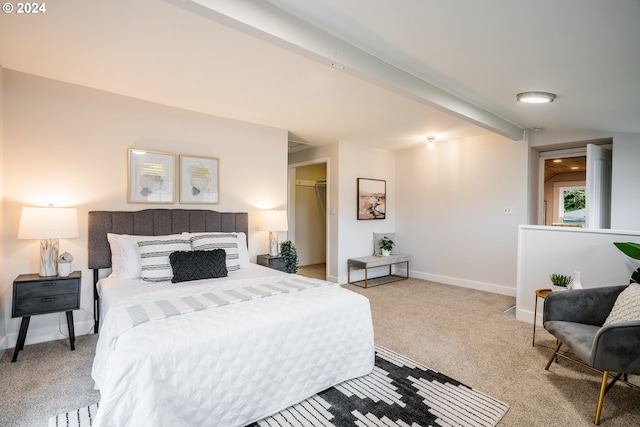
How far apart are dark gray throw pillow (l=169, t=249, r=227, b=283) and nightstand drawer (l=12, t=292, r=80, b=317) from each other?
2.85ft

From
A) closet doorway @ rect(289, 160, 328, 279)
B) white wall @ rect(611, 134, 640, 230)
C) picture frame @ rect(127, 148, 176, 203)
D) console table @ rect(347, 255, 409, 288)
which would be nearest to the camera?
picture frame @ rect(127, 148, 176, 203)

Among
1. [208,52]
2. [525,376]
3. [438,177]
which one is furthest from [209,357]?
[438,177]

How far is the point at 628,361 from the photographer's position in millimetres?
1787

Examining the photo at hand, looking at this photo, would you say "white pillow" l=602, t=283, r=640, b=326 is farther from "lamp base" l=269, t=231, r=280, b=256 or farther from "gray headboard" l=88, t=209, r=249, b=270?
"gray headboard" l=88, t=209, r=249, b=270

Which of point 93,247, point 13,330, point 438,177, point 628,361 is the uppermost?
point 438,177

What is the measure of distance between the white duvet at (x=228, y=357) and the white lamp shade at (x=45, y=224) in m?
0.76

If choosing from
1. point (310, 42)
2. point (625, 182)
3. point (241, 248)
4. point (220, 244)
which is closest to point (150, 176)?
point (220, 244)

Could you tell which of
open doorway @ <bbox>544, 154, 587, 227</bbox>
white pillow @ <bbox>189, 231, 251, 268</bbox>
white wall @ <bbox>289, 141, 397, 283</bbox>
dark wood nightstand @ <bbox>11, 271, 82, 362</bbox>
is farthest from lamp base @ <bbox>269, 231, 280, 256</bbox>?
open doorway @ <bbox>544, 154, 587, 227</bbox>

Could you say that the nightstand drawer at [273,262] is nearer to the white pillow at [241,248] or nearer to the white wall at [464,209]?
A: the white pillow at [241,248]

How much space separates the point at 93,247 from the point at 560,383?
4.21m

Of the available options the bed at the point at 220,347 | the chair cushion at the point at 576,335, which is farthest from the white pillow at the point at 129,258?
the chair cushion at the point at 576,335

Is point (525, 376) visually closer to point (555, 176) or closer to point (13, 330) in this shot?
point (13, 330)

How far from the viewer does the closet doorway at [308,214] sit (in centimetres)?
684

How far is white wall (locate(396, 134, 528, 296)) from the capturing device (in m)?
4.68
